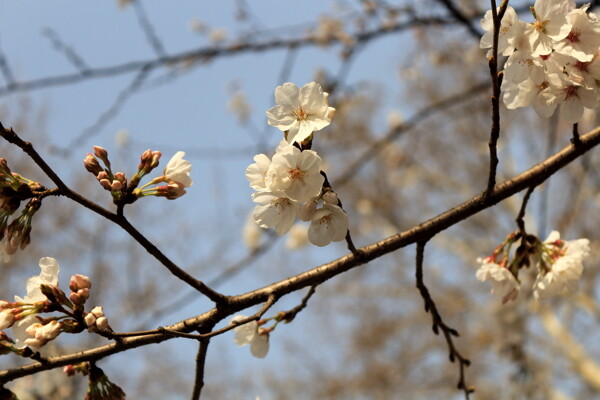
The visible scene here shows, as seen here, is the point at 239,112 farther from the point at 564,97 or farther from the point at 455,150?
the point at 564,97

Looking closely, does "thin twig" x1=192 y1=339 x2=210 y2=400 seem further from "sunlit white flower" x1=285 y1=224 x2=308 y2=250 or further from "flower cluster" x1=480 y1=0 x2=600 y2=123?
"sunlit white flower" x1=285 y1=224 x2=308 y2=250

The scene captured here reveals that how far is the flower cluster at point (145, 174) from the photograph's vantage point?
129cm

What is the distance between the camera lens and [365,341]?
11242mm

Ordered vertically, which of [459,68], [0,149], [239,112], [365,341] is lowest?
[365,341]

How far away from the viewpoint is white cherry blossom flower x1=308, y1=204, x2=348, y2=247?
123 centimetres

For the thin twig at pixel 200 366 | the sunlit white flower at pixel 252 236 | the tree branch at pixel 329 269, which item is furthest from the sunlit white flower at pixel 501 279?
the sunlit white flower at pixel 252 236

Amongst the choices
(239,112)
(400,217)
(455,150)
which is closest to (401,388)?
(400,217)

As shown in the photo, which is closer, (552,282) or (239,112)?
(552,282)

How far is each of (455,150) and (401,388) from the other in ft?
16.1

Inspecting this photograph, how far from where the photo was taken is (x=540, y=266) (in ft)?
5.41

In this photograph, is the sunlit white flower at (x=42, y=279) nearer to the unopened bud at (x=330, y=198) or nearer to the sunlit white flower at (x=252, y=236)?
the unopened bud at (x=330, y=198)

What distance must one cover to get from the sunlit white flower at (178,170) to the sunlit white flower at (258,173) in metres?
0.23

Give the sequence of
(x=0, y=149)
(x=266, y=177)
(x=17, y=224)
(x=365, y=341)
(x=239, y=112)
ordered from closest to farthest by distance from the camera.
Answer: (x=266, y=177)
(x=17, y=224)
(x=0, y=149)
(x=239, y=112)
(x=365, y=341)

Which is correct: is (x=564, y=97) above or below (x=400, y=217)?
above
